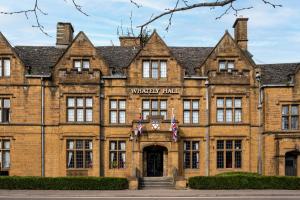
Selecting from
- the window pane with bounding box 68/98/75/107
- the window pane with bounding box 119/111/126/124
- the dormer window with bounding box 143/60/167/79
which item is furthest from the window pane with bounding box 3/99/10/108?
the dormer window with bounding box 143/60/167/79

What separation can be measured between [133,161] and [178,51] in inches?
423

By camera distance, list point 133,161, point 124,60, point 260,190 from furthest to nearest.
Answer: point 124,60 → point 133,161 → point 260,190

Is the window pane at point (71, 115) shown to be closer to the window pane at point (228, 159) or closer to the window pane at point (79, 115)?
the window pane at point (79, 115)

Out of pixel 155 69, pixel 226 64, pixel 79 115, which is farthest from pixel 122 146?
pixel 226 64

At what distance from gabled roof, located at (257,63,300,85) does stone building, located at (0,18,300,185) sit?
188 millimetres

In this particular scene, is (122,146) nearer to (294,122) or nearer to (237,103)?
(237,103)

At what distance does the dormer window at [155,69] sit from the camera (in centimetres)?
3572

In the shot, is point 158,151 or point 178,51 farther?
point 178,51

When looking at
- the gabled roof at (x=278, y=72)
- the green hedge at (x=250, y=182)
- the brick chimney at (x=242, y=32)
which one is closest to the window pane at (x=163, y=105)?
the gabled roof at (x=278, y=72)

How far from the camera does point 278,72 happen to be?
37.1 m

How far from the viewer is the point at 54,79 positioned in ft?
116

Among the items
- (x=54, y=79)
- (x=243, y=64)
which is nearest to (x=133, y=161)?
(x=54, y=79)

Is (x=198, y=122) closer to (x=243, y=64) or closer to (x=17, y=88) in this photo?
(x=243, y=64)

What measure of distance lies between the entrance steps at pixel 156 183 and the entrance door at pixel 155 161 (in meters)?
1.67
